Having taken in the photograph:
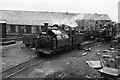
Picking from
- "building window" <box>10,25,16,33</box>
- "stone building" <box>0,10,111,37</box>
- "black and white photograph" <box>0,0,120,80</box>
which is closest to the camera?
"black and white photograph" <box>0,0,120,80</box>

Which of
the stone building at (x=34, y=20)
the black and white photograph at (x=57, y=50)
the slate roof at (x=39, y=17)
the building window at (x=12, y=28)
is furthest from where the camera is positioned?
the slate roof at (x=39, y=17)

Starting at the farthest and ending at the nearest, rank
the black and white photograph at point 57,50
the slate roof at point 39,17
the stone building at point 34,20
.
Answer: the slate roof at point 39,17 < the stone building at point 34,20 < the black and white photograph at point 57,50

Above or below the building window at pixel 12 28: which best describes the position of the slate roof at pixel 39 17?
above

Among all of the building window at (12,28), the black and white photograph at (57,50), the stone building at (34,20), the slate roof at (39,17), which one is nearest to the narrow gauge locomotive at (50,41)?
the black and white photograph at (57,50)

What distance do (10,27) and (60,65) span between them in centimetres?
2229

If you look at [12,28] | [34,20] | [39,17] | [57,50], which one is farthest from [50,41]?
[39,17]

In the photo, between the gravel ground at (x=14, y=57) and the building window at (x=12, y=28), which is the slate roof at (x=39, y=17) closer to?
the building window at (x=12, y=28)

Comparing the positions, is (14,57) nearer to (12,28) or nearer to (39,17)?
(12,28)

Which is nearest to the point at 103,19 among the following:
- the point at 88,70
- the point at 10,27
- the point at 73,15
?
the point at 73,15

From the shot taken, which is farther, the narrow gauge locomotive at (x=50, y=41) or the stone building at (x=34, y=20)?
the stone building at (x=34, y=20)

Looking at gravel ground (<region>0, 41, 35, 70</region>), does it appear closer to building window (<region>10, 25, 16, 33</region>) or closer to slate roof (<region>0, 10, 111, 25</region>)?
building window (<region>10, 25, 16, 33</region>)

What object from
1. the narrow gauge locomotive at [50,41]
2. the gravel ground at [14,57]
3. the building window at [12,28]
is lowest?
the gravel ground at [14,57]

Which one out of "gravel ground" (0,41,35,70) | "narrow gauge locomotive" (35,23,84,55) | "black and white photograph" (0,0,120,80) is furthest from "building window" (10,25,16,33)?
"narrow gauge locomotive" (35,23,84,55)

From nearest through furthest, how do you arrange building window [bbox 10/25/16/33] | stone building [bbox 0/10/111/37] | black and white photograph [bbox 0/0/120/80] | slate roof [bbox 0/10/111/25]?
black and white photograph [bbox 0/0/120/80], building window [bbox 10/25/16/33], stone building [bbox 0/10/111/37], slate roof [bbox 0/10/111/25]
